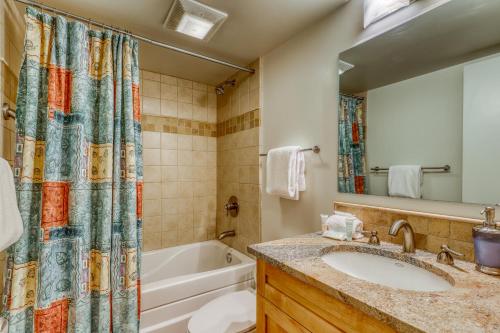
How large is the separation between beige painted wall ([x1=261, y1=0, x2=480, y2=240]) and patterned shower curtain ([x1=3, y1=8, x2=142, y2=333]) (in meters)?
1.03

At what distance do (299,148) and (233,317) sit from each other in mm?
1124

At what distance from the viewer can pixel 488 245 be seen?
0.78 metres

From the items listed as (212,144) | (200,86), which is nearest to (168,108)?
(200,86)

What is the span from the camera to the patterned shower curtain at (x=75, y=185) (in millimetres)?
1192

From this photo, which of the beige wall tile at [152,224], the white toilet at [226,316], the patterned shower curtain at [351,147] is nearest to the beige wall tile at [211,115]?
the beige wall tile at [152,224]

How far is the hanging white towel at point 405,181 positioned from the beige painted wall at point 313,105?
0.12 ft

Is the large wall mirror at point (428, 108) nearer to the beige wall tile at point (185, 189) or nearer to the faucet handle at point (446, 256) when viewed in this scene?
the faucet handle at point (446, 256)

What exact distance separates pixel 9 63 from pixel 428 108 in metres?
2.15

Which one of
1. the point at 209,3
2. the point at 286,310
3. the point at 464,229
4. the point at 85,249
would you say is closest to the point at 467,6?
the point at 464,229

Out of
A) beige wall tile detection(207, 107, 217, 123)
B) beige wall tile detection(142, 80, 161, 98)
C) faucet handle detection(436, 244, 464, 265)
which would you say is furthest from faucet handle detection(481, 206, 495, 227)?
beige wall tile detection(142, 80, 161, 98)

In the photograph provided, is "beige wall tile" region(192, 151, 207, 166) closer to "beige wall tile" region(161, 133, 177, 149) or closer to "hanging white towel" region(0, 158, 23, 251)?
"beige wall tile" region(161, 133, 177, 149)

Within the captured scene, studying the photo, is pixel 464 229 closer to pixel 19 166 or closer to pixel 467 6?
pixel 467 6

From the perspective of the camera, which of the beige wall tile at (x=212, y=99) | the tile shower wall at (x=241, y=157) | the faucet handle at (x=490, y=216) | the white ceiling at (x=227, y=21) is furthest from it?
the beige wall tile at (x=212, y=99)

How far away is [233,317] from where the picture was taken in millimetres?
1413
